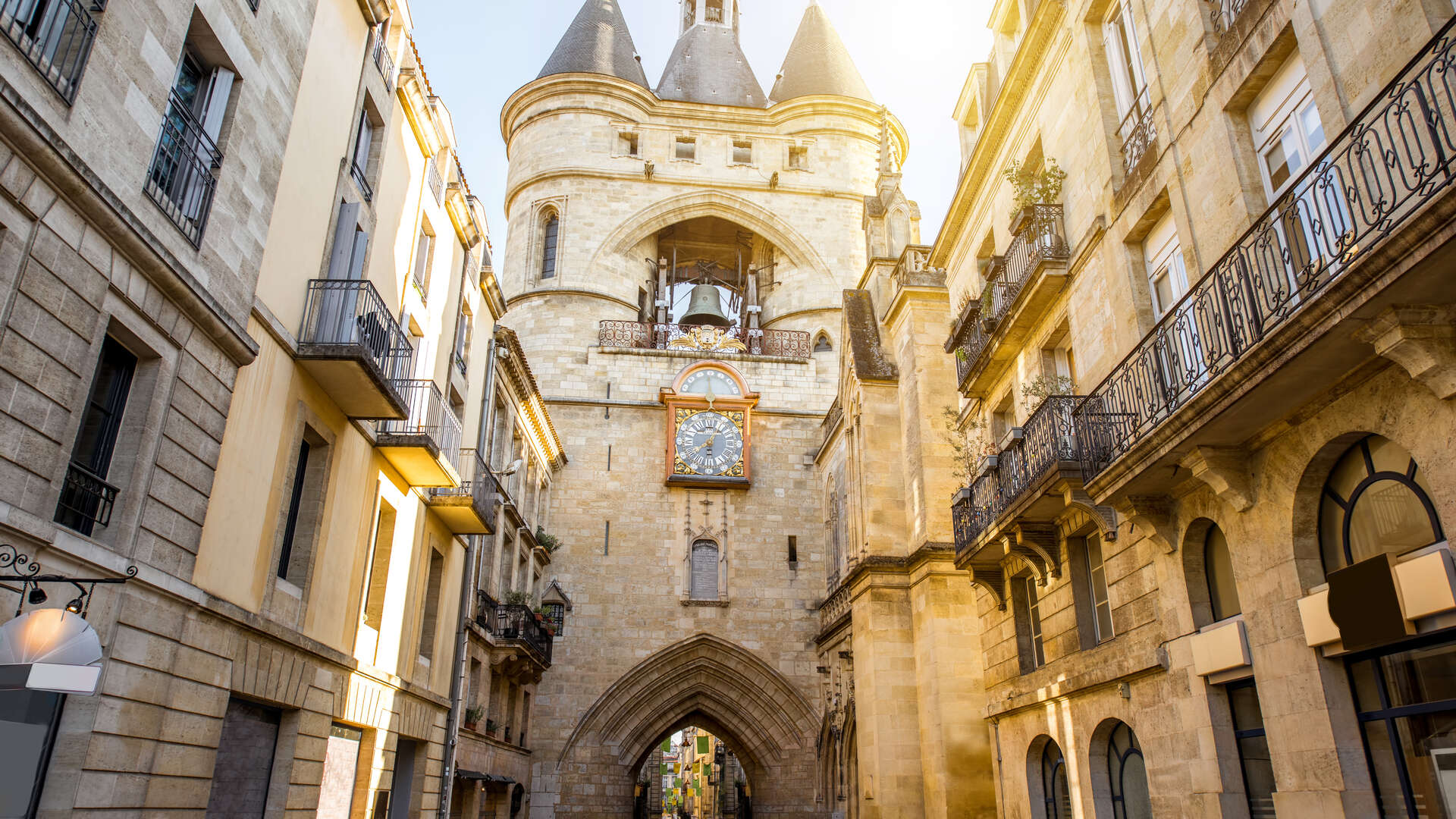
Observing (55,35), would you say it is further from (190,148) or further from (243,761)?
(243,761)

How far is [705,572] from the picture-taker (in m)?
24.0

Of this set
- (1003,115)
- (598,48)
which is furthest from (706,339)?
(1003,115)

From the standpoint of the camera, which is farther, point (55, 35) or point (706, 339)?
point (706, 339)

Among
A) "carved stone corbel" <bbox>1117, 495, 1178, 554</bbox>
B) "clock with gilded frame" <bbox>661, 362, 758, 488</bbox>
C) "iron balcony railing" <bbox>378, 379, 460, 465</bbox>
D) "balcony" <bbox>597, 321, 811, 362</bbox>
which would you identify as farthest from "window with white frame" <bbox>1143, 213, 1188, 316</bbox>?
"balcony" <bbox>597, 321, 811, 362</bbox>

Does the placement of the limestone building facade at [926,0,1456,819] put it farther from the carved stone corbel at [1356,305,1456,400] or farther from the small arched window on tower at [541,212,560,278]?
the small arched window on tower at [541,212,560,278]

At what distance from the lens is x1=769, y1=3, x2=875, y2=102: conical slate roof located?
3130 cm

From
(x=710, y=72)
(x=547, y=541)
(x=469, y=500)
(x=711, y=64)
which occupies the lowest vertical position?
(x=469, y=500)

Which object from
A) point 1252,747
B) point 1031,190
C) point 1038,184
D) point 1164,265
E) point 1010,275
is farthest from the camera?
point 1010,275

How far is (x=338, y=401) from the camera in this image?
9.87 meters

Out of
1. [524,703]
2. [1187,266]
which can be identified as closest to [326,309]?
[1187,266]

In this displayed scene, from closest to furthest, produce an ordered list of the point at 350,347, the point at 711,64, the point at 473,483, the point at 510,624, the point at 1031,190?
Result: the point at 350,347
the point at 1031,190
the point at 473,483
the point at 510,624
the point at 711,64

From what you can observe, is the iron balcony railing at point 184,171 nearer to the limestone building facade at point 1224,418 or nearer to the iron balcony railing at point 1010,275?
the limestone building facade at point 1224,418

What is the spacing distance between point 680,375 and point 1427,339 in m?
21.3

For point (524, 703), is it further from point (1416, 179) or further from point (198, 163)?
point (1416, 179)
